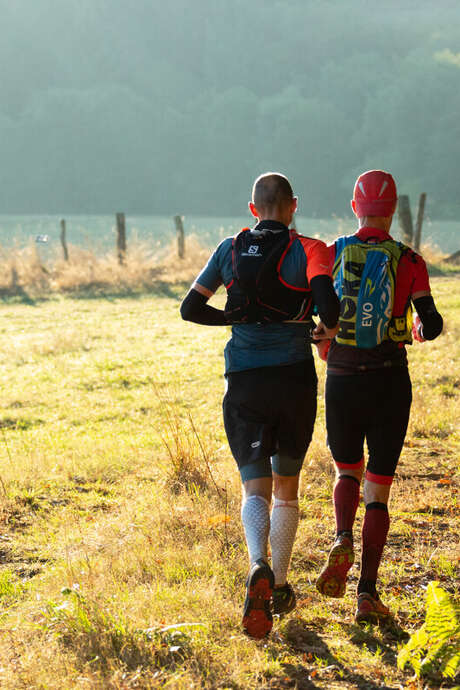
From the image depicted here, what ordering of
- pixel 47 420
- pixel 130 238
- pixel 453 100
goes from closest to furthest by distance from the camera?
pixel 47 420 < pixel 130 238 < pixel 453 100

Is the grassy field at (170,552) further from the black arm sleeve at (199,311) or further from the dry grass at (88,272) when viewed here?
the dry grass at (88,272)

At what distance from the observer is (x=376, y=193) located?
312 cm

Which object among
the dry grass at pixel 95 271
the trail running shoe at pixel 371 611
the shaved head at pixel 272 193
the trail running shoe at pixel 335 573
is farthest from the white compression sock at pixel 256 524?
the dry grass at pixel 95 271

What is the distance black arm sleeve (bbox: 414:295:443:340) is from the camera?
10.1 feet

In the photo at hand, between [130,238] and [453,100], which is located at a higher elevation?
[453,100]

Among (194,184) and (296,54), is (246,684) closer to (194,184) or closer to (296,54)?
(194,184)

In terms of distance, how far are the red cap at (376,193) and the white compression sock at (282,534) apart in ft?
4.14

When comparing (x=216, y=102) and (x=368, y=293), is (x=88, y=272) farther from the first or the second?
(x=216, y=102)

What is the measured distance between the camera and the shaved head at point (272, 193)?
299 cm

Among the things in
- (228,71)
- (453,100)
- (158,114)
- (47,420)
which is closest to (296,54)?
(228,71)

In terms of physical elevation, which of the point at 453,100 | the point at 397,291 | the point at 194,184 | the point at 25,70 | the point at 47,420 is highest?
the point at 25,70

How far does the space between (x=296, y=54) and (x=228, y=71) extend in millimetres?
13461

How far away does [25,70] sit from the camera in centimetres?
13750

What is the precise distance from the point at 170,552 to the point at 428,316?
172 centimetres
